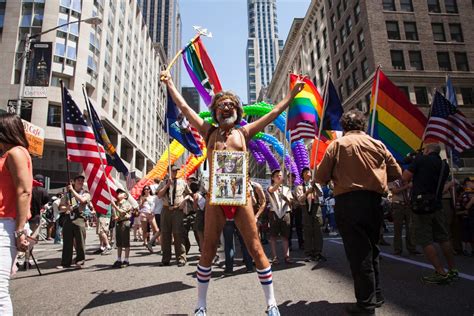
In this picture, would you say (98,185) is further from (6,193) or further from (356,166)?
(356,166)

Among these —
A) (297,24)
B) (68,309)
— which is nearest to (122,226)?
(68,309)

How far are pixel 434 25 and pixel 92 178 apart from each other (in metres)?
36.2

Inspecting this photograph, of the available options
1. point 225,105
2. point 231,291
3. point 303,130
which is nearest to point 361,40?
point 303,130

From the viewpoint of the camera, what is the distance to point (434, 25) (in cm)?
3147

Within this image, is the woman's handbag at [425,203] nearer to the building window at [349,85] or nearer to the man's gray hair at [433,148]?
the man's gray hair at [433,148]

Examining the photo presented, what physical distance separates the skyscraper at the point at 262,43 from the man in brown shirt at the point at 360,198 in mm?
150791

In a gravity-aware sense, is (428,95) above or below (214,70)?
above

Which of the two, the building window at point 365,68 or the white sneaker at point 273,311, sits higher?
the building window at point 365,68

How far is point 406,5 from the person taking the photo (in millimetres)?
31703

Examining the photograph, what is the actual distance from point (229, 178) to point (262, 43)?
16380 cm

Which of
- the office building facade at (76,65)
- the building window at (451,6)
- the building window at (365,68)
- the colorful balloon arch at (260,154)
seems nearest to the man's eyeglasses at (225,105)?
A: the colorful balloon arch at (260,154)

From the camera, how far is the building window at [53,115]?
1268 inches

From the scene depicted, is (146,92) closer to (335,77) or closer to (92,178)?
(335,77)

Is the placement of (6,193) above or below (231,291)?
above
